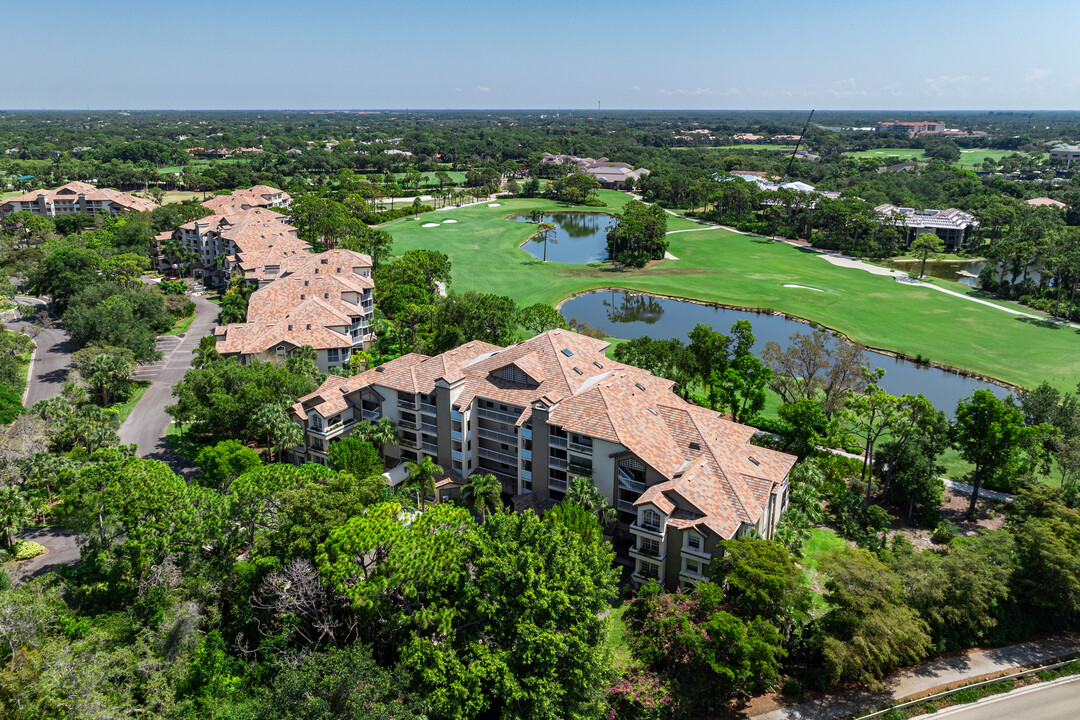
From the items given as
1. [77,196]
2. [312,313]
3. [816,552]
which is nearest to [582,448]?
[816,552]

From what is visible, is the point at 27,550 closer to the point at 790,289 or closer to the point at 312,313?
the point at 312,313

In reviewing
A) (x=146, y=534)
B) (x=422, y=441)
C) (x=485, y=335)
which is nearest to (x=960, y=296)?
(x=485, y=335)

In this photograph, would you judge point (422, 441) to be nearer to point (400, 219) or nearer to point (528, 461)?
point (528, 461)

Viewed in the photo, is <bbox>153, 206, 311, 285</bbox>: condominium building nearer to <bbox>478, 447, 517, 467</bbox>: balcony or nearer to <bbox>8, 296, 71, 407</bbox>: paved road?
<bbox>8, 296, 71, 407</bbox>: paved road

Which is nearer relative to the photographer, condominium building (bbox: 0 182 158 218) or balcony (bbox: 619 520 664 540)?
balcony (bbox: 619 520 664 540)

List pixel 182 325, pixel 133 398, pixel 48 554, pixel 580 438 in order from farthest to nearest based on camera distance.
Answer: pixel 182 325
pixel 133 398
pixel 580 438
pixel 48 554

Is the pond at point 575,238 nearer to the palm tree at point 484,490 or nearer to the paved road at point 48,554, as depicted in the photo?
the palm tree at point 484,490

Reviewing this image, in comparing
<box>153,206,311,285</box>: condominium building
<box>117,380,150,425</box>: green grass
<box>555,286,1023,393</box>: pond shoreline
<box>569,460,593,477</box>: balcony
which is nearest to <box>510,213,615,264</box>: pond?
<box>555,286,1023,393</box>: pond shoreline
